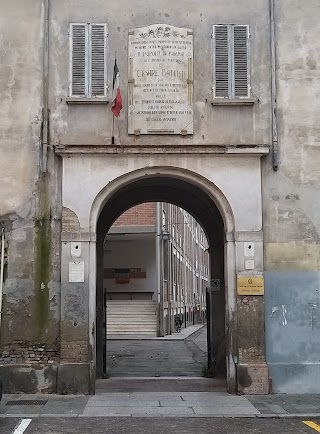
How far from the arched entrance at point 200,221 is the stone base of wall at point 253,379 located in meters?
0.19

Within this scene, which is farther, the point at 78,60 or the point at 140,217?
the point at 140,217

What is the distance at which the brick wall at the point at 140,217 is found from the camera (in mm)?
33125

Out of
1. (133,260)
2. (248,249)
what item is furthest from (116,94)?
(133,260)

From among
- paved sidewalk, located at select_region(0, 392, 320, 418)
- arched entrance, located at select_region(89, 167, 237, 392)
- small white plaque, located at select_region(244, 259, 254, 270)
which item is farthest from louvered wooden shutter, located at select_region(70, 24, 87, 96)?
paved sidewalk, located at select_region(0, 392, 320, 418)

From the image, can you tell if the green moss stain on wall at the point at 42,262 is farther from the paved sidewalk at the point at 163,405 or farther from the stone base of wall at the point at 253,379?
the stone base of wall at the point at 253,379

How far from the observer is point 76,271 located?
12.3 meters

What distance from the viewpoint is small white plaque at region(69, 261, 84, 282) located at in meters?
12.2

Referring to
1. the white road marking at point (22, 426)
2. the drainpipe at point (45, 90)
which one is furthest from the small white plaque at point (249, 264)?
the white road marking at point (22, 426)

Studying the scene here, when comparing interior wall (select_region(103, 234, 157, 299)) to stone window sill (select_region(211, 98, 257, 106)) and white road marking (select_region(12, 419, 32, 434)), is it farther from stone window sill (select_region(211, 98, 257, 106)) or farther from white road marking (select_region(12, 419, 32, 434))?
white road marking (select_region(12, 419, 32, 434))

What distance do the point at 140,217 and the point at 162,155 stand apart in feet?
68.3

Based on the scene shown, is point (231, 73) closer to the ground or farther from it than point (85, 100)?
farther from it

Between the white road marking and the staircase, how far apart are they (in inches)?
819

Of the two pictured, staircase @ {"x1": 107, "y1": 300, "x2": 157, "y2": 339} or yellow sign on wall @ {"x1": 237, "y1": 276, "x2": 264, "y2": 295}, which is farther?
staircase @ {"x1": 107, "y1": 300, "x2": 157, "y2": 339}

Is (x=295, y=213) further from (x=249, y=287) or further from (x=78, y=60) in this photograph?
(x=78, y=60)
